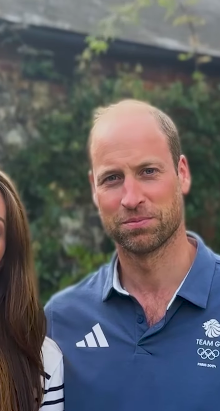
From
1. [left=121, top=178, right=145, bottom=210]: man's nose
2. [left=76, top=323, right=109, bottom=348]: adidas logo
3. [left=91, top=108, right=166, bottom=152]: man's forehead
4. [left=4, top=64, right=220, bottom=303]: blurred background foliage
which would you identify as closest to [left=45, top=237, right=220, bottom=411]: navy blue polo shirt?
[left=76, top=323, right=109, bottom=348]: adidas logo

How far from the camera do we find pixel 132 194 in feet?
7.34

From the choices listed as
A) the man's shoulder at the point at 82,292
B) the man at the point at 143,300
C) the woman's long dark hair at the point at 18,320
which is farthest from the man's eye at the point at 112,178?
the man's shoulder at the point at 82,292

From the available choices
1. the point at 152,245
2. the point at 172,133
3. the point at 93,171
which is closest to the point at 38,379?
the point at 152,245

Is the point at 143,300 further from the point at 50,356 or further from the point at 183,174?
the point at 183,174

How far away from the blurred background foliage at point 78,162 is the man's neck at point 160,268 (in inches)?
94.8

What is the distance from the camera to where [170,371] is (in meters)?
2.13

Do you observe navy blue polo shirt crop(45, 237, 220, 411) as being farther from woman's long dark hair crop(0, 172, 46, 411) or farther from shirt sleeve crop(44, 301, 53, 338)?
woman's long dark hair crop(0, 172, 46, 411)

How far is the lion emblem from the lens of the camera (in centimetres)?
215

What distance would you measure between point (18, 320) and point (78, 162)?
2702mm

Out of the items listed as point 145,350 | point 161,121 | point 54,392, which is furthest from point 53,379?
point 161,121

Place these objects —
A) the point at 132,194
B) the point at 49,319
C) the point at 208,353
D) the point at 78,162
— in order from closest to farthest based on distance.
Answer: the point at 208,353, the point at 132,194, the point at 49,319, the point at 78,162

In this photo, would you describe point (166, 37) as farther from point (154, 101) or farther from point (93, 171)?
point (93, 171)

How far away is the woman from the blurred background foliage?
2433 millimetres

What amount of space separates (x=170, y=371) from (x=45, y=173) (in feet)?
9.52
